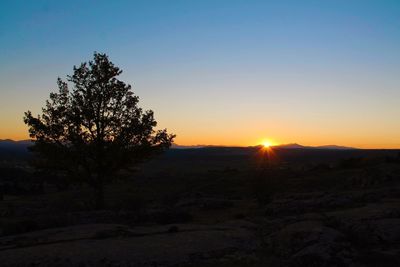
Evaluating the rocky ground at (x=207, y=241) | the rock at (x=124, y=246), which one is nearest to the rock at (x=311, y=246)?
the rocky ground at (x=207, y=241)

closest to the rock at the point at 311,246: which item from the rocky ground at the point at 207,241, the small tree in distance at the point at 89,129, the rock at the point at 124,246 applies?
the rocky ground at the point at 207,241

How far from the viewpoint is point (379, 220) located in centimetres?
1659

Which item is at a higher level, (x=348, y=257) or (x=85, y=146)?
(x=85, y=146)

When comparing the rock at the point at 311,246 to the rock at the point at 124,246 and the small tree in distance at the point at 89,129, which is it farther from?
the small tree in distance at the point at 89,129

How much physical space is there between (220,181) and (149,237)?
40.7 metres

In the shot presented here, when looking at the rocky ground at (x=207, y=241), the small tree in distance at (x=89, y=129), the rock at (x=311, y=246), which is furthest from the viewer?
the small tree in distance at (x=89, y=129)

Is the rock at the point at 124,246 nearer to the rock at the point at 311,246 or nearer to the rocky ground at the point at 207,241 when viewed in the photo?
the rocky ground at the point at 207,241

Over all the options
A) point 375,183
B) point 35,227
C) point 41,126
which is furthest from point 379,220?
point 375,183

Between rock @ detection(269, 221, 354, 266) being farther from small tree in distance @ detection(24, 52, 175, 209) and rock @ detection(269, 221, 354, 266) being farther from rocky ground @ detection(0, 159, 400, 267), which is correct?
small tree in distance @ detection(24, 52, 175, 209)

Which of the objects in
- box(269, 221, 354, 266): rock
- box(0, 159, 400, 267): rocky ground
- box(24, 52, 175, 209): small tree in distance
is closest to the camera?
box(269, 221, 354, 266): rock

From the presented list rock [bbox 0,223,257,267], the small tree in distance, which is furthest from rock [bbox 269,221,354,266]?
the small tree in distance

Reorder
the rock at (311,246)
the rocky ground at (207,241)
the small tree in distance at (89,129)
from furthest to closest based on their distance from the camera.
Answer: the small tree in distance at (89,129) < the rocky ground at (207,241) < the rock at (311,246)

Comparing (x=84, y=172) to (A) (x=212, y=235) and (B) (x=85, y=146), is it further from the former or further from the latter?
(A) (x=212, y=235)

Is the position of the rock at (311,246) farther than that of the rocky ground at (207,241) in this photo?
No
